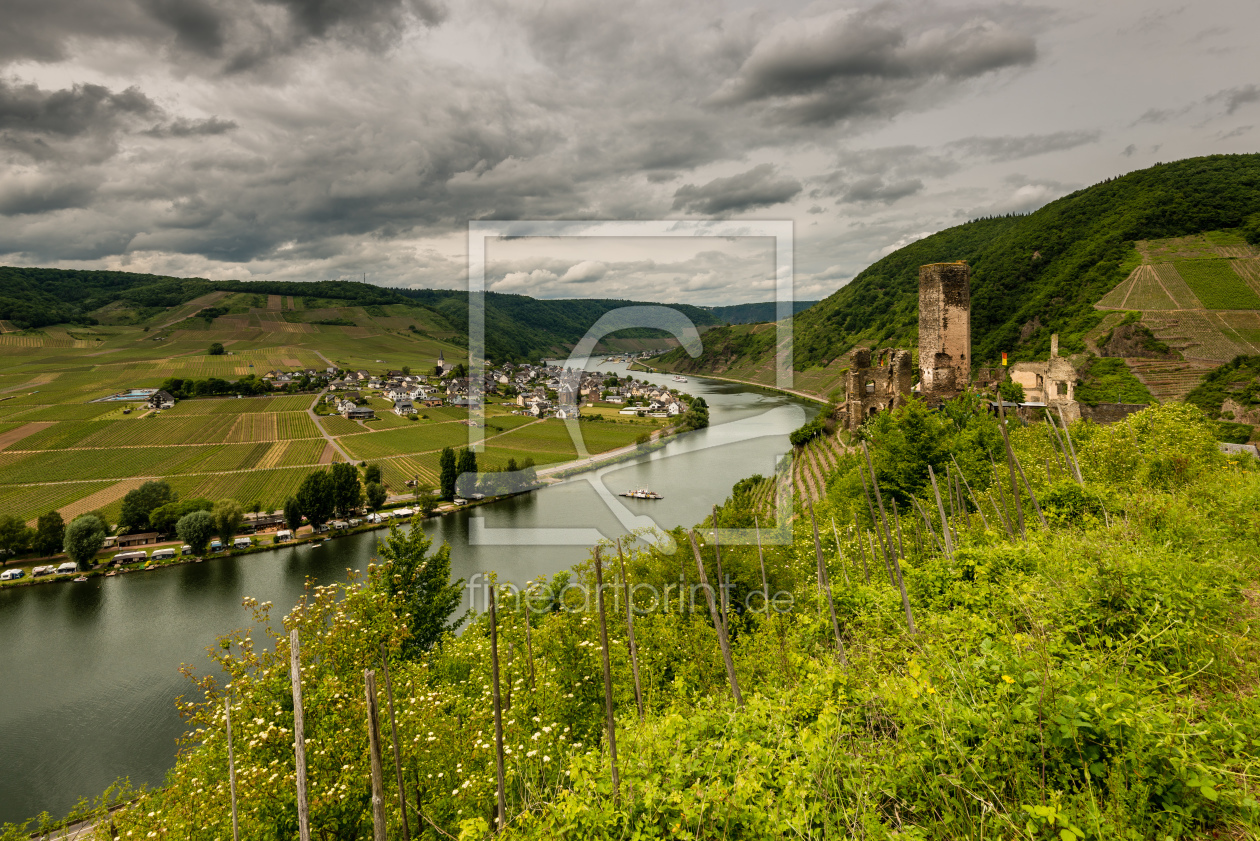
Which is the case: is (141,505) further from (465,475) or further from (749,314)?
(749,314)

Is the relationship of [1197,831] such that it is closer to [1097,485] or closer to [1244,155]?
[1097,485]

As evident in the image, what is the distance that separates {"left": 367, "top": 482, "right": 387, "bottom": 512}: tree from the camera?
3872cm

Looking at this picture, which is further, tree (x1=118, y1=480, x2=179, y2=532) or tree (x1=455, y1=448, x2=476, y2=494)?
tree (x1=455, y1=448, x2=476, y2=494)

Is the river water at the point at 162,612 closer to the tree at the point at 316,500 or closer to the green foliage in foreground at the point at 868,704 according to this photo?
the tree at the point at 316,500

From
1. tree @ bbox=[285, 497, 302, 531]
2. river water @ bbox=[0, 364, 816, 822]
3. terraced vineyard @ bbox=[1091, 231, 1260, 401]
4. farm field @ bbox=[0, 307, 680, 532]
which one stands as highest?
terraced vineyard @ bbox=[1091, 231, 1260, 401]

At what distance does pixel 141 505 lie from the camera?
1400 inches

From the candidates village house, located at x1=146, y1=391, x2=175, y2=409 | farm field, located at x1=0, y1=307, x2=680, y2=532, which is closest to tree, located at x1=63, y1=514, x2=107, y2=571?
farm field, located at x1=0, y1=307, x2=680, y2=532

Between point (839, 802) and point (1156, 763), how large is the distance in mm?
1752

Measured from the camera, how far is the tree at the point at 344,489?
36.7m

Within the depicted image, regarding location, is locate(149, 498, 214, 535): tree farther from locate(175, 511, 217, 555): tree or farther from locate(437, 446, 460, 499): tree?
locate(437, 446, 460, 499): tree

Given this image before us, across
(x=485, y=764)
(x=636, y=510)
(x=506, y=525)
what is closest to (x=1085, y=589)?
(x=485, y=764)

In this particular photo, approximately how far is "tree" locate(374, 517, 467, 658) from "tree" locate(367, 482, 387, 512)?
2448 centimetres

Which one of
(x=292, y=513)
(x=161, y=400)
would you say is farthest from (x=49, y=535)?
(x=161, y=400)

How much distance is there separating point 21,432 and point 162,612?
139 feet
